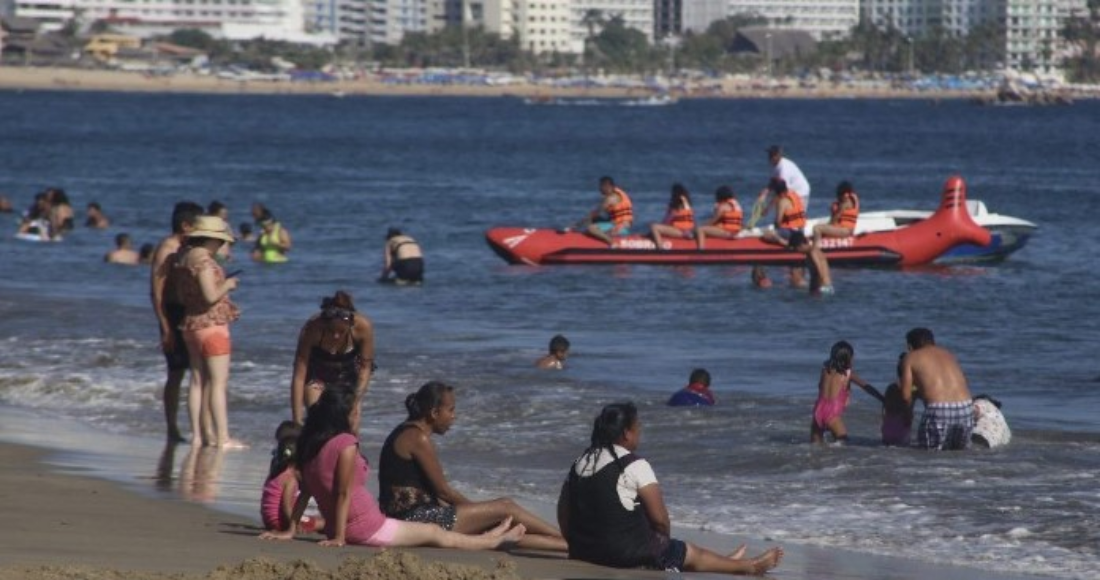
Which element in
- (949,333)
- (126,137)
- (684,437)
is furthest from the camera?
(126,137)

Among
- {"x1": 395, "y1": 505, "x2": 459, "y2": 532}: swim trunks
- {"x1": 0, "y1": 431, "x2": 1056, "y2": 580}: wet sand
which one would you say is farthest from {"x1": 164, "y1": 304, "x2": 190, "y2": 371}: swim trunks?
{"x1": 395, "y1": 505, "x2": 459, "y2": 532}: swim trunks

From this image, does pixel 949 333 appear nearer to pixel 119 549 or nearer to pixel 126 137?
pixel 119 549

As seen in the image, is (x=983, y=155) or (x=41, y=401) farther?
(x=983, y=155)

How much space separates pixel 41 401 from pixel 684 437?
460 cm

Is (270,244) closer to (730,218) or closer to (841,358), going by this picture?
(730,218)

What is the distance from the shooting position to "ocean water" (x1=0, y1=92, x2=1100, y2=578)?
10805 millimetres

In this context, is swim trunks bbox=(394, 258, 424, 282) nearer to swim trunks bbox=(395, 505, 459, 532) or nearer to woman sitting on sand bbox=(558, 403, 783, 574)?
swim trunks bbox=(395, 505, 459, 532)

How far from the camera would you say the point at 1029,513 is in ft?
34.4

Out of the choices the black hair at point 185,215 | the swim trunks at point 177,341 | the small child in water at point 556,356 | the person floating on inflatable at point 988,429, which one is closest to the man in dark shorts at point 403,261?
the small child in water at point 556,356

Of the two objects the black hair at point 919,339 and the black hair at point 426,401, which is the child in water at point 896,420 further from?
the black hair at point 426,401

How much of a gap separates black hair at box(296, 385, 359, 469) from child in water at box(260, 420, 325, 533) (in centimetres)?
15

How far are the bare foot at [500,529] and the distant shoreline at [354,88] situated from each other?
170 m

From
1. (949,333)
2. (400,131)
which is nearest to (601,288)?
(949,333)

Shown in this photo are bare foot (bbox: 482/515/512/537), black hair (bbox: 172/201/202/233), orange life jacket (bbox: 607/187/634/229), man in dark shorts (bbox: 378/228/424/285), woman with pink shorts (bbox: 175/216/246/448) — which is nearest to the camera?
bare foot (bbox: 482/515/512/537)
